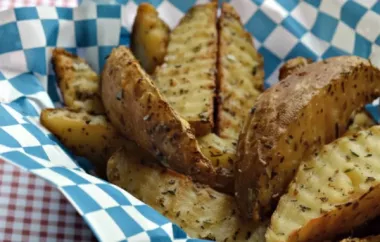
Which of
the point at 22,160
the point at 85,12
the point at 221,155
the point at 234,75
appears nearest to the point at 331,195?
the point at 221,155

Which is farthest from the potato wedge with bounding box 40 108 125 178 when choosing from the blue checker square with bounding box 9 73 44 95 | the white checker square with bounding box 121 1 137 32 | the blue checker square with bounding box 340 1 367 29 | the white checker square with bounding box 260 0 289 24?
the blue checker square with bounding box 340 1 367 29

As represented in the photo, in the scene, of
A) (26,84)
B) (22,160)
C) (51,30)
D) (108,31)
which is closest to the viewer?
(22,160)

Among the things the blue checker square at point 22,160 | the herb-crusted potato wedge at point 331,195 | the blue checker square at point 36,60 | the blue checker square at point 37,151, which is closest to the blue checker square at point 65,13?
the blue checker square at point 36,60

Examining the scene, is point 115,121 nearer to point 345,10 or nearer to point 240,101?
point 240,101

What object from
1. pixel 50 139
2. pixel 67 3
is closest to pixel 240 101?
pixel 50 139

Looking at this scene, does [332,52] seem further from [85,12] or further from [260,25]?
[85,12]

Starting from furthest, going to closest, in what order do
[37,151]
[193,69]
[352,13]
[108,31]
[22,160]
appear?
[352,13] < [108,31] < [193,69] < [37,151] < [22,160]
